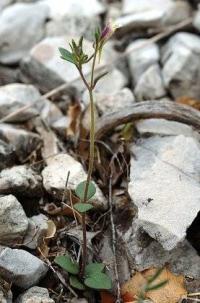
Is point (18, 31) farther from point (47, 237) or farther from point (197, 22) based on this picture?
point (47, 237)

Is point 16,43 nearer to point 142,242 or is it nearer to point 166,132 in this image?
point 166,132

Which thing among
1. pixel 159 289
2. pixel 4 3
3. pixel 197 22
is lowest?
pixel 159 289

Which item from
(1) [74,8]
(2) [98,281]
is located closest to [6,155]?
(2) [98,281]

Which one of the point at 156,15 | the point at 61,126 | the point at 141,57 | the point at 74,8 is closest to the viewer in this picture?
the point at 61,126

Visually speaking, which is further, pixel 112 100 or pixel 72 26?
pixel 72 26

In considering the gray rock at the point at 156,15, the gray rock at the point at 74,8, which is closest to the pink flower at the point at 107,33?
the gray rock at the point at 156,15

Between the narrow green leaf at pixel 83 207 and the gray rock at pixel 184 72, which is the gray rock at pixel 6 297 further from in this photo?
the gray rock at pixel 184 72

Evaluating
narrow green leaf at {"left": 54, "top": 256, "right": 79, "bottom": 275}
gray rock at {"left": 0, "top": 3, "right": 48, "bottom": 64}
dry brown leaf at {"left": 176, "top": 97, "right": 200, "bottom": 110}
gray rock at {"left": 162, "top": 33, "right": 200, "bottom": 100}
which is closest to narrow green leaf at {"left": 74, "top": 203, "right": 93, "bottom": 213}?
narrow green leaf at {"left": 54, "top": 256, "right": 79, "bottom": 275}
